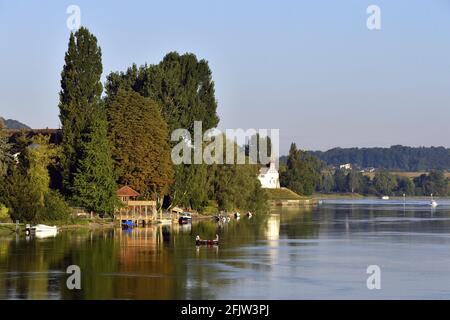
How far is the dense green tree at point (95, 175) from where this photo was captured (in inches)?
2640

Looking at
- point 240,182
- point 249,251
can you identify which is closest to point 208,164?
point 240,182

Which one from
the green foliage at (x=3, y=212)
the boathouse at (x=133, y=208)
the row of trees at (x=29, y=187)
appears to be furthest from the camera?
the boathouse at (x=133, y=208)

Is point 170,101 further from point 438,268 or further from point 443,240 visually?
point 438,268

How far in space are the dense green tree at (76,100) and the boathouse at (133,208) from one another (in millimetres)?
4273

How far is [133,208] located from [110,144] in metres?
5.50

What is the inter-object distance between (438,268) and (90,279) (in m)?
16.1

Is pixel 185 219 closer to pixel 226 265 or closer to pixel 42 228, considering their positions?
pixel 42 228

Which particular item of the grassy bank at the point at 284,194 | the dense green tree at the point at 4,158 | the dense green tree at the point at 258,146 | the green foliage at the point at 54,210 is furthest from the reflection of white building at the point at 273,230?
the grassy bank at the point at 284,194

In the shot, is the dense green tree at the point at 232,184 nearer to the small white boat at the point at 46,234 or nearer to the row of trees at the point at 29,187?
the row of trees at the point at 29,187

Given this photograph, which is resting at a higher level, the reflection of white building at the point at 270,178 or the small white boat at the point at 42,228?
the reflection of white building at the point at 270,178

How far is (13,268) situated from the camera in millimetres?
39812

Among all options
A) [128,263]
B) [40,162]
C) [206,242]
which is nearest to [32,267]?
[128,263]

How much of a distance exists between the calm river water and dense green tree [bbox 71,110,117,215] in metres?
3.58

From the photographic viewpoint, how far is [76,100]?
227ft
